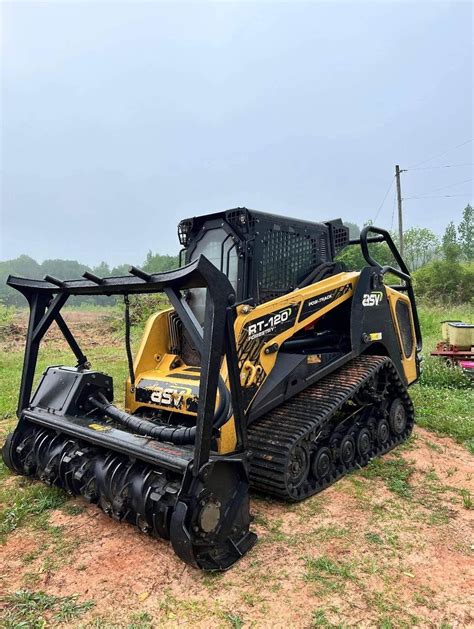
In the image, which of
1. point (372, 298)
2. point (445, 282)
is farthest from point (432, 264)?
point (372, 298)

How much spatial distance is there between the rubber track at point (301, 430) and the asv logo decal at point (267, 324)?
29.9 inches

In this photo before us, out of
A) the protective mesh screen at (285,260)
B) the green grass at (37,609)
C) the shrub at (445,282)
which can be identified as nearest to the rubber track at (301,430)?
the protective mesh screen at (285,260)

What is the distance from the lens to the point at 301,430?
13.1 ft

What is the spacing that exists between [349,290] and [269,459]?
2.20 meters

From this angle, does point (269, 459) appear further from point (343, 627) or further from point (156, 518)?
point (343, 627)

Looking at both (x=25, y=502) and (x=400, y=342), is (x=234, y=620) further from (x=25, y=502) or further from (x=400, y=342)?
(x=400, y=342)

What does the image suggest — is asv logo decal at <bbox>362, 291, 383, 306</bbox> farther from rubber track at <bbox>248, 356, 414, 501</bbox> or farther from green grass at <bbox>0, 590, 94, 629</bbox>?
green grass at <bbox>0, 590, 94, 629</bbox>

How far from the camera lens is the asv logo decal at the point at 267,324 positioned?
13.2ft

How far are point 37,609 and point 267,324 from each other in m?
2.52

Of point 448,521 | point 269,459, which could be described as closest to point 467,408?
point 448,521

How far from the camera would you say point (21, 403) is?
14.8 ft

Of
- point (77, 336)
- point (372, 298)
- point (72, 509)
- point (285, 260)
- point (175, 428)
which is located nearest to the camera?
point (175, 428)

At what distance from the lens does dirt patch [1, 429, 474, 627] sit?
8.84ft

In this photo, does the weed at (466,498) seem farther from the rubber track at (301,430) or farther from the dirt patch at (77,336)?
the dirt patch at (77,336)
